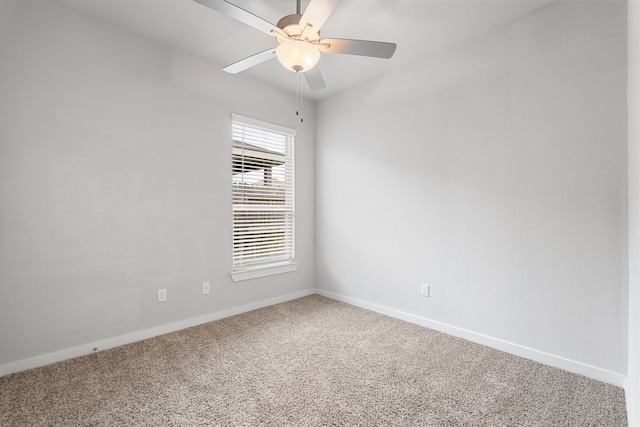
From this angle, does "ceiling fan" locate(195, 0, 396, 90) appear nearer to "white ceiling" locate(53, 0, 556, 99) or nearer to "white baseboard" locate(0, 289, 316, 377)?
"white ceiling" locate(53, 0, 556, 99)

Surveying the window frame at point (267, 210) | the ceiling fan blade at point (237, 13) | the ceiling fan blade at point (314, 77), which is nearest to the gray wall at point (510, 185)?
the window frame at point (267, 210)

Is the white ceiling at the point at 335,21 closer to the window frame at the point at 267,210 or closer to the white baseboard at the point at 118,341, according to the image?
the window frame at the point at 267,210

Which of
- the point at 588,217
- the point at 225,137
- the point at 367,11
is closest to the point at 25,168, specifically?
the point at 225,137

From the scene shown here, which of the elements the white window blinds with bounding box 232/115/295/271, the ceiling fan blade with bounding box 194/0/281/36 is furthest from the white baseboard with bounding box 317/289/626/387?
the ceiling fan blade with bounding box 194/0/281/36

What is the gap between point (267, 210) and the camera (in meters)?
3.60

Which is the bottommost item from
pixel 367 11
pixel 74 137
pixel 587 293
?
pixel 587 293

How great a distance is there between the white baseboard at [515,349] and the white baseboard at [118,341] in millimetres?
1418

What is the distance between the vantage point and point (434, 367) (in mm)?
2191

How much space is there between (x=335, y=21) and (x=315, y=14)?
0.87 metres

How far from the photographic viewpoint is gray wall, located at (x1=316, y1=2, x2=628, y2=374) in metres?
2.01

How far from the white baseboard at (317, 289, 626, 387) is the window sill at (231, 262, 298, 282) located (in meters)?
1.01

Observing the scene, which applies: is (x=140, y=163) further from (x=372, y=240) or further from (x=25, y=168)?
(x=372, y=240)

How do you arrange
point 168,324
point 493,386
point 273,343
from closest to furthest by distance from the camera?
1. point 493,386
2. point 273,343
3. point 168,324

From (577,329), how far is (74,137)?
3.92 meters
